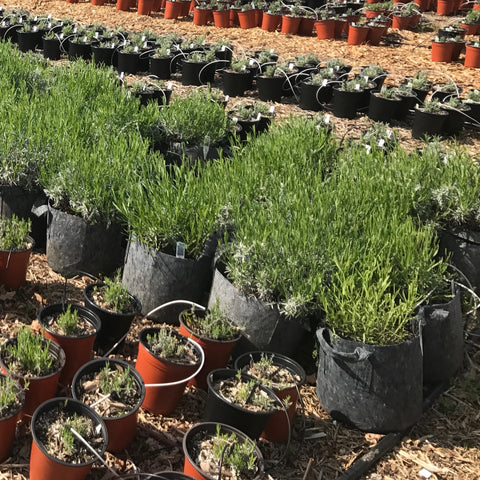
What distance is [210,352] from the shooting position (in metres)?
2.70

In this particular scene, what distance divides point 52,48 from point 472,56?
5.52m

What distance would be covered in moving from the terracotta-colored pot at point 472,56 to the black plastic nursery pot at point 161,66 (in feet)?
13.2

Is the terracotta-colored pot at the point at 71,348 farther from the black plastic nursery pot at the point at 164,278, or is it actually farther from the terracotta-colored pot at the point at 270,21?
the terracotta-colored pot at the point at 270,21

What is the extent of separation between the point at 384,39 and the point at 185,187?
7940 mm

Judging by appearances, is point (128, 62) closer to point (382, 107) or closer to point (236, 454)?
point (382, 107)

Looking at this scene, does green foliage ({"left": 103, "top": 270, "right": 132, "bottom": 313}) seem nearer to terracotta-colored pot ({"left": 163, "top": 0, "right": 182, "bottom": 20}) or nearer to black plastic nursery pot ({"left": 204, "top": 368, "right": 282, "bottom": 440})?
black plastic nursery pot ({"left": 204, "top": 368, "right": 282, "bottom": 440})

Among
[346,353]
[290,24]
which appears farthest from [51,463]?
[290,24]

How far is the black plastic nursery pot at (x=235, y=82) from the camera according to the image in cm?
716

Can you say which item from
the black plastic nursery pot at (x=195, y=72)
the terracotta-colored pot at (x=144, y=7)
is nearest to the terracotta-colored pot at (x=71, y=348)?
the black plastic nursery pot at (x=195, y=72)

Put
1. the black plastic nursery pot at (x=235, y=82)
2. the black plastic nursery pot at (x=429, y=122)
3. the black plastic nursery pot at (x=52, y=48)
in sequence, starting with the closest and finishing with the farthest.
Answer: the black plastic nursery pot at (x=429, y=122) → the black plastic nursery pot at (x=235, y=82) → the black plastic nursery pot at (x=52, y=48)

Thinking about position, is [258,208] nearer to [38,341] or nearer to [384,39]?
[38,341]

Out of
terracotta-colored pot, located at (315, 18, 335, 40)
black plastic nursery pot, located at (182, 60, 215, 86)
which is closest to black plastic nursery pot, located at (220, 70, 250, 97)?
black plastic nursery pot, located at (182, 60, 215, 86)

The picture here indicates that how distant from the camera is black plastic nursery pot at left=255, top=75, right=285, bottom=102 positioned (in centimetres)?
703

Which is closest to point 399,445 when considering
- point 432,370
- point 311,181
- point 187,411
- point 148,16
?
point 432,370
